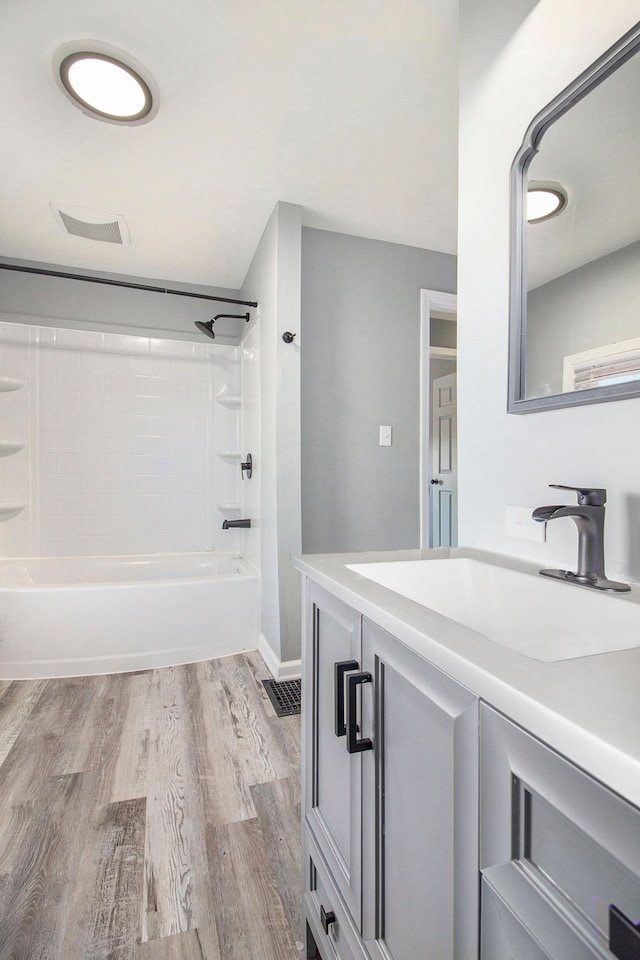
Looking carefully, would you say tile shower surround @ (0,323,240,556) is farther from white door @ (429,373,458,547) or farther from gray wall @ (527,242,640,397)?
gray wall @ (527,242,640,397)

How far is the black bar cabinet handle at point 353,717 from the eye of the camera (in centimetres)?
72

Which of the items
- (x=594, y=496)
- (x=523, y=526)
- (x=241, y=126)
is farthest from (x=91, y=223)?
(x=594, y=496)

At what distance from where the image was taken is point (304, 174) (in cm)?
212

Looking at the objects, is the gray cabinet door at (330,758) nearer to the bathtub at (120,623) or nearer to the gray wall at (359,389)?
the gray wall at (359,389)

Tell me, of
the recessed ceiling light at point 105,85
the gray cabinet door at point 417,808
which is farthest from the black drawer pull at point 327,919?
the recessed ceiling light at point 105,85

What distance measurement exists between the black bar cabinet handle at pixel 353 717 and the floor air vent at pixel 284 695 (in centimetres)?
143

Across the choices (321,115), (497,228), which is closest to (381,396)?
(321,115)

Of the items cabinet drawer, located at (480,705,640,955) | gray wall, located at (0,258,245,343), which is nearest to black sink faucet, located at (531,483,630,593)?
cabinet drawer, located at (480,705,640,955)

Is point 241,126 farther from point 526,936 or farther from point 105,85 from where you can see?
point 526,936

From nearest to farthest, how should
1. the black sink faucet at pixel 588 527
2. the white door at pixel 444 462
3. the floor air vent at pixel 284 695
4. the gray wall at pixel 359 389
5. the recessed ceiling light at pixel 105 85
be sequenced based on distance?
1. the black sink faucet at pixel 588 527
2. the recessed ceiling light at pixel 105 85
3. the floor air vent at pixel 284 695
4. the gray wall at pixel 359 389
5. the white door at pixel 444 462

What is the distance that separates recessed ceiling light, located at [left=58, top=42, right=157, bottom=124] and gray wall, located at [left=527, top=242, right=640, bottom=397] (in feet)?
5.14

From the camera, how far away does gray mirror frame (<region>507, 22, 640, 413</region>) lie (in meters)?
0.86

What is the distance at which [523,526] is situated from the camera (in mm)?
1060

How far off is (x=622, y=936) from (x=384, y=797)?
450 millimetres
